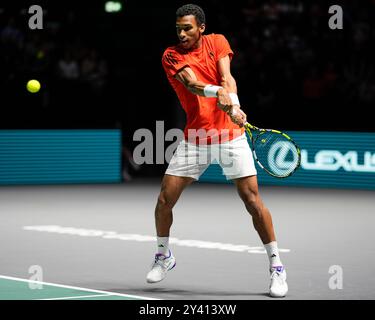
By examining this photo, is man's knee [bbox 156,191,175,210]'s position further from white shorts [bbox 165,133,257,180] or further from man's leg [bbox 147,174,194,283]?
white shorts [bbox 165,133,257,180]

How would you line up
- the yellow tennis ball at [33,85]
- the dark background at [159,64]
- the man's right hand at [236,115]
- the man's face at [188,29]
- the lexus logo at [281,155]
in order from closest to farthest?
the man's right hand at [236,115]
the man's face at [188,29]
the lexus logo at [281,155]
the yellow tennis ball at [33,85]
the dark background at [159,64]

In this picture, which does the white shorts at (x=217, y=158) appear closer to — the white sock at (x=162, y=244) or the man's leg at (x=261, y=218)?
the man's leg at (x=261, y=218)

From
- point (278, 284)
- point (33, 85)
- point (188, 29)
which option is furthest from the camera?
point (33, 85)

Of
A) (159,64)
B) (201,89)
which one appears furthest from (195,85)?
(159,64)

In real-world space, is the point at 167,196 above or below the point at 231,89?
below

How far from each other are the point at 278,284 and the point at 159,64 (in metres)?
15.0

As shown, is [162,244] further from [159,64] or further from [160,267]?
[159,64]

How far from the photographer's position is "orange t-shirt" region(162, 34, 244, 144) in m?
8.89

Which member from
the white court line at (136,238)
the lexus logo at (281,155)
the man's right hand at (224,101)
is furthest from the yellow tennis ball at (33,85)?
the man's right hand at (224,101)

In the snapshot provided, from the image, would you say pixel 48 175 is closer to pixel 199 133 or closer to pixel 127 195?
pixel 127 195

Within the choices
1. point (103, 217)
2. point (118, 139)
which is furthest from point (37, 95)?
point (103, 217)

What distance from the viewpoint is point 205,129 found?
8.91m

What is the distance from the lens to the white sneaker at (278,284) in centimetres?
844
